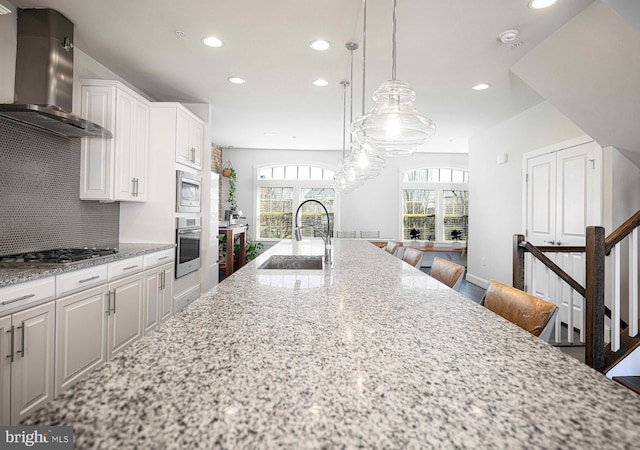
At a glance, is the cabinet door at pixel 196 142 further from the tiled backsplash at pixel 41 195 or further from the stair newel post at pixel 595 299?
the stair newel post at pixel 595 299

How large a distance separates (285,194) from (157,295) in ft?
15.8

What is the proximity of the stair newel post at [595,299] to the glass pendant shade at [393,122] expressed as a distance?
1.52 metres

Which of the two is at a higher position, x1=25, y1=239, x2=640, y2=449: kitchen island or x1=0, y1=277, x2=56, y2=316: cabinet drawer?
x1=25, y1=239, x2=640, y2=449: kitchen island

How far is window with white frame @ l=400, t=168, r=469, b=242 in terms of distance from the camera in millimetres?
7809

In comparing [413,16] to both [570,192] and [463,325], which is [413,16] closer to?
[463,325]

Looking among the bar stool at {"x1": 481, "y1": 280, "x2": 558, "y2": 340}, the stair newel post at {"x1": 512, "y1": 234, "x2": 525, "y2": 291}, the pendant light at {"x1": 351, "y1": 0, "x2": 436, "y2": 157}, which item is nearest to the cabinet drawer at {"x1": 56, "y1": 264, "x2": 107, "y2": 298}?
the pendant light at {"x1": 351, "y1": 0, "x2": 436, "y2": 157}

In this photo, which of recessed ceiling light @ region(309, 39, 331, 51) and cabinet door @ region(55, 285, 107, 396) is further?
recessed ceiling light @ region(309, 39, 331, 51)

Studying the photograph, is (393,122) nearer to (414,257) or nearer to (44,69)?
(414,257)

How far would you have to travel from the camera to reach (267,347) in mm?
776

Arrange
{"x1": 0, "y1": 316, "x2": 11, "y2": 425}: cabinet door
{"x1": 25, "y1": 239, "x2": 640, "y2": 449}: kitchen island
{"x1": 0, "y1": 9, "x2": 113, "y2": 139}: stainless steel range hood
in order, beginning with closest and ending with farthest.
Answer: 1. {"x1": 25, "y1": 239, "x2": 640, "y2": 449}: kitchen island
2. {"x1": 0, "y1": 316, "x2": 11, "y2": 425}: cabinet door
3. {"x1": 0, "y1": 9, "x2": 113, "y2": 139}: stainless steel range hood

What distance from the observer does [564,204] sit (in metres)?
4.02

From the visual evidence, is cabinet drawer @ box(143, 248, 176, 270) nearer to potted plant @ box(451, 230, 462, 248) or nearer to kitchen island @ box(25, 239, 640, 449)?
kitchen island @ box(25, 239, 640, 449)

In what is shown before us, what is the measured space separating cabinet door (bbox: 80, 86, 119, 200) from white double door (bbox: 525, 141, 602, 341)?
405 cm

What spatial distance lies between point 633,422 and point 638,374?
100 inches
